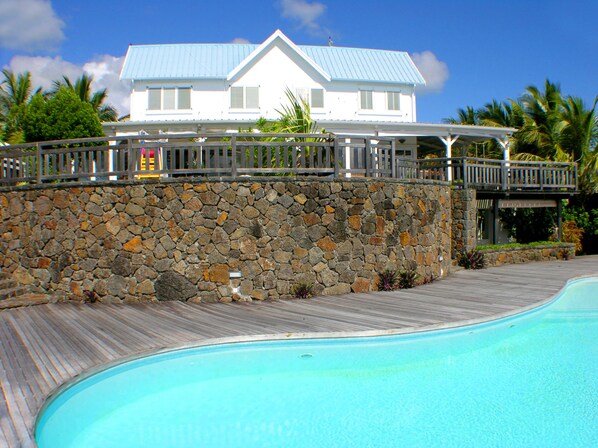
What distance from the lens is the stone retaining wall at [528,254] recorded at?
1789 centimetres

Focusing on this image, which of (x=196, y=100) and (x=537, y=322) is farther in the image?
(x=196, y=100)

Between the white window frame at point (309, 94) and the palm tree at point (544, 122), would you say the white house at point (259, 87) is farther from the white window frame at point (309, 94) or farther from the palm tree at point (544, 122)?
the palm tree at point (544, 122)

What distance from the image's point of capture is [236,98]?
25.4m

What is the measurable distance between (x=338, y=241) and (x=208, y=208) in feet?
9.04

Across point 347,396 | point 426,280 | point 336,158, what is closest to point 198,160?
point 336,158

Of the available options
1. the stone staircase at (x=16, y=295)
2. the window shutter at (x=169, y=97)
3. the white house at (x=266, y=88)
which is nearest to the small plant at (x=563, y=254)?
the white house at (x=266, y=88)

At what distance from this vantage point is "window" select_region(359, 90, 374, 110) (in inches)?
1038

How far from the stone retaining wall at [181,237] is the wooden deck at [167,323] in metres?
0.51

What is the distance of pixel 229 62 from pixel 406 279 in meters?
18.4

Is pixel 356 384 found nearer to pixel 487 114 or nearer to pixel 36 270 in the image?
pixel 36 270

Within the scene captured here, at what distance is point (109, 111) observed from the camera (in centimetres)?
3622

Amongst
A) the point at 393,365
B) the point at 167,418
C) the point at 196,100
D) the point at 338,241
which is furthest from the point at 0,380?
the point at 196,100

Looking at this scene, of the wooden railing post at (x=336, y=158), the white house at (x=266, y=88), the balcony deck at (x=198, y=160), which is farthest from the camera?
the white house at (x=266, y=88)

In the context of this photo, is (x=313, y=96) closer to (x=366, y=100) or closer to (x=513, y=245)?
(x=366, y=100)
